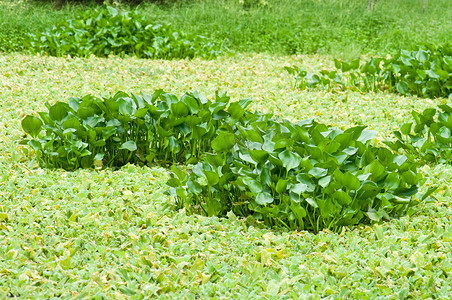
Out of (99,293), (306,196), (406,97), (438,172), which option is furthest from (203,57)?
(99,293)

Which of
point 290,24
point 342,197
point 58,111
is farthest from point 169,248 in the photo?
point 290,24

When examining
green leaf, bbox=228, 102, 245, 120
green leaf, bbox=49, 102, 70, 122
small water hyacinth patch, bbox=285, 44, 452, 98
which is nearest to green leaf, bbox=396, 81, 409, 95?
small water hyacinth patch, bbox=285, 44, 452, 98

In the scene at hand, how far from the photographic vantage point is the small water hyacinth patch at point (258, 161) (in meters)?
2.87

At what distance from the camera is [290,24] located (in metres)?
10.6

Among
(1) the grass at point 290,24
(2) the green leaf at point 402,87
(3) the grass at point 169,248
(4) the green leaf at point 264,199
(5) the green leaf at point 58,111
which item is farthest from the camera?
(1) the grass at point 290,24

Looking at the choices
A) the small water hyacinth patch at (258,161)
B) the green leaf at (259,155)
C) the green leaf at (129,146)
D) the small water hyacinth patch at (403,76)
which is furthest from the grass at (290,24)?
the green leaf at (259,155)

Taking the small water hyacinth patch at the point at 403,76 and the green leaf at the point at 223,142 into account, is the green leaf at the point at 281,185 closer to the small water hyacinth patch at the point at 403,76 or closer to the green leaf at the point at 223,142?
the green leaf at the point at 223,142

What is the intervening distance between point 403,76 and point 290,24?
4.50 meters

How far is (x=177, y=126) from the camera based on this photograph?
3859 mm

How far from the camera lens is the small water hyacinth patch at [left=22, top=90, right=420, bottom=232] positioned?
2867 mm

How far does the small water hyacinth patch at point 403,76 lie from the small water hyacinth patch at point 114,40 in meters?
2.51

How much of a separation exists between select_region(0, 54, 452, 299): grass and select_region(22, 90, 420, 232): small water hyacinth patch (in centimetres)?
12

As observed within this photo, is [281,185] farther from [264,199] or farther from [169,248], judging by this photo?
[169,248]

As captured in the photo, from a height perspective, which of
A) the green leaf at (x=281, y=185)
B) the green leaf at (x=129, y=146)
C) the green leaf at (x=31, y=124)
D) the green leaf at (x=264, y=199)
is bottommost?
the green leaf at (x=129, y=146)
